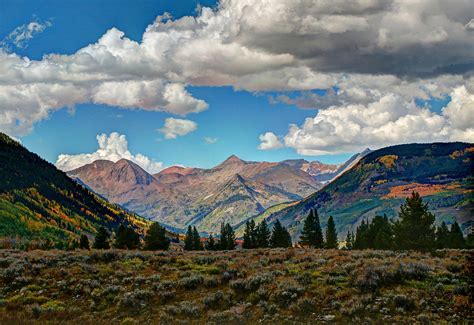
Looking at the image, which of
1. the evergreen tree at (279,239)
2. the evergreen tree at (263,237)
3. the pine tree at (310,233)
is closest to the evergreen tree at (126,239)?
the evergreen tree at (279,239)

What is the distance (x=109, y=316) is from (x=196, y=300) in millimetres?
4371

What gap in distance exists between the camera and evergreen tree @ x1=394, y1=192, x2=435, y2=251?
181 ft

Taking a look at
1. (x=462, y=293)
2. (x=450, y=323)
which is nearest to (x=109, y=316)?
(x=450, y=323)

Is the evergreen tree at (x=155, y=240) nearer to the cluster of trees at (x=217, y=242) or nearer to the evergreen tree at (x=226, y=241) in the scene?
the evergreen tree at (x=226, y=241)

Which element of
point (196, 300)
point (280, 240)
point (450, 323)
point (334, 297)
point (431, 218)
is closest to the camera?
point (450, 323)

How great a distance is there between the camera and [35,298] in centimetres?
2223

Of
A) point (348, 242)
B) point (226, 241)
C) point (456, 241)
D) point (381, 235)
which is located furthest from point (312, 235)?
point (348, 242)

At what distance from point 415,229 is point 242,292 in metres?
41.7

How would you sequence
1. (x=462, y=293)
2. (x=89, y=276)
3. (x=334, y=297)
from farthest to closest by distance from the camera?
(x=89, y=276)
(x=334, y=297)
(x=462, y=293)

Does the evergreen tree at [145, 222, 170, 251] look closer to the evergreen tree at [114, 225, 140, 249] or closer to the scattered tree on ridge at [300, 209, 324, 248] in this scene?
the evergreen tree at [114, 225, 140, 249]

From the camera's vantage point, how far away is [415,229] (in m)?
55.7

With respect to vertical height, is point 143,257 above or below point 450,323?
above

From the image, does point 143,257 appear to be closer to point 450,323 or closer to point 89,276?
point 89,276

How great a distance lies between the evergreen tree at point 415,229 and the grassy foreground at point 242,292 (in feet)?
99.2
